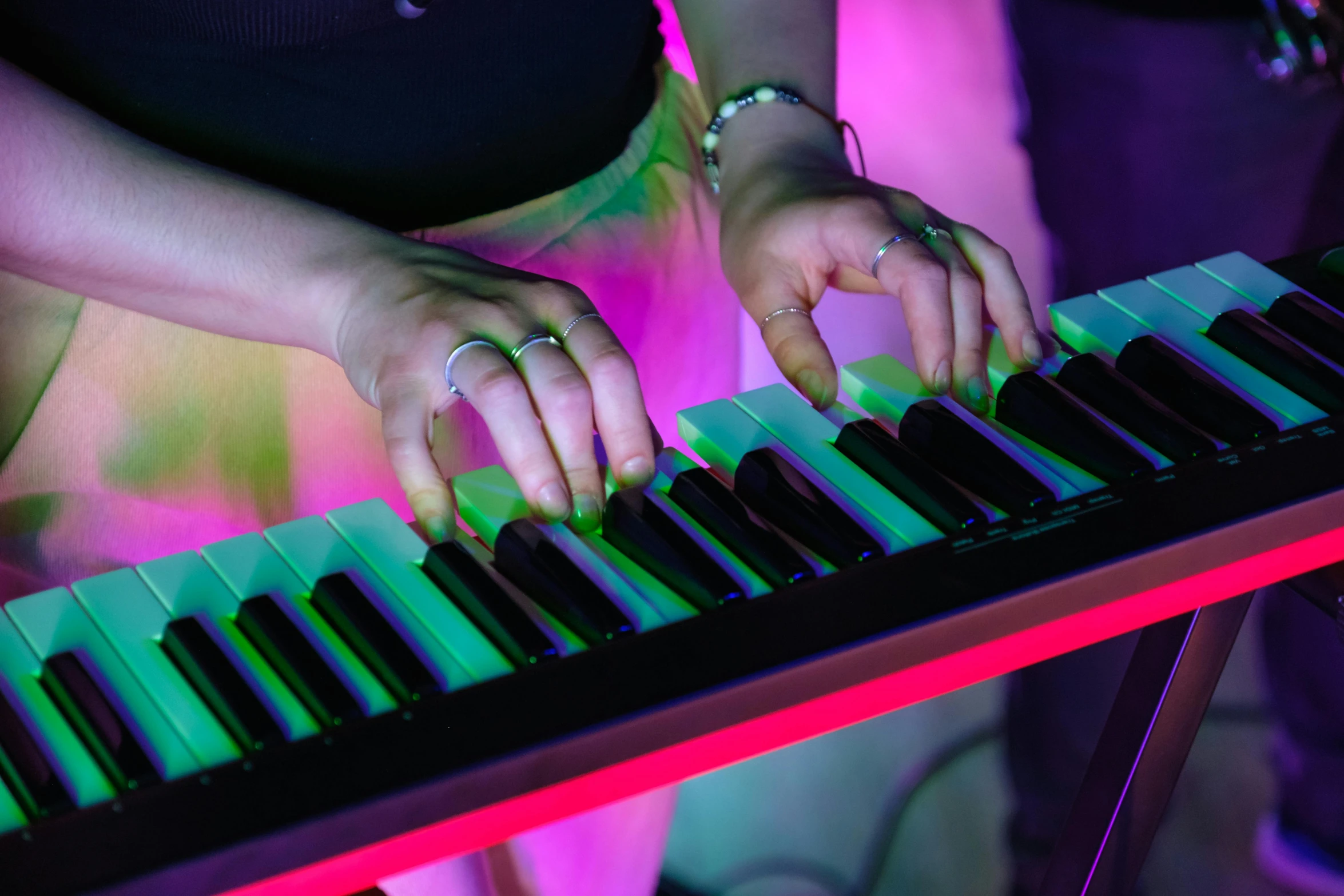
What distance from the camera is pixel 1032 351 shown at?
0.75 m

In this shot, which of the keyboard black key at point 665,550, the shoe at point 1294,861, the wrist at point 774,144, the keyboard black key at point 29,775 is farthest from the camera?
the shoe at point 1294,861

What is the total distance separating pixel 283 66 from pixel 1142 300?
595 millimetres

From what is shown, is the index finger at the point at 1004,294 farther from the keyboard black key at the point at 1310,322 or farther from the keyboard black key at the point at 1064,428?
the keyboard black key at the point at 1310,322

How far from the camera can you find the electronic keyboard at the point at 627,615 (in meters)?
0.47

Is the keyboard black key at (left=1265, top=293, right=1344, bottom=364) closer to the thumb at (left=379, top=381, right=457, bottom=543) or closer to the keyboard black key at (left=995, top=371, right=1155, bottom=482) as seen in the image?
the keyboard black key at (left=995, top=371, right=1155, bottom=482)

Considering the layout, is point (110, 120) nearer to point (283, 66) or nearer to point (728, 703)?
point (283, 66)

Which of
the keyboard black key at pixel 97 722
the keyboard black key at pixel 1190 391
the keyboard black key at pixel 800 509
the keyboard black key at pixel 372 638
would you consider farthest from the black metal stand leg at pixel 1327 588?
the keyboard black key at pixel 97 722

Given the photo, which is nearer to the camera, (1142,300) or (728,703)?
(728,703)

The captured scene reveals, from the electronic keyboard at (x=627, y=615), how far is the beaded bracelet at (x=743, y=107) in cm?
36

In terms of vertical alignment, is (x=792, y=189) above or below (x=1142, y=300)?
above

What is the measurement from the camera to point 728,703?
0.52 meters

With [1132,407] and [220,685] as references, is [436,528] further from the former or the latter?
[1132,407]

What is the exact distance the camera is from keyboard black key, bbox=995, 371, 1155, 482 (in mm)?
653

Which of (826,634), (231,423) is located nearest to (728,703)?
(826,634)
